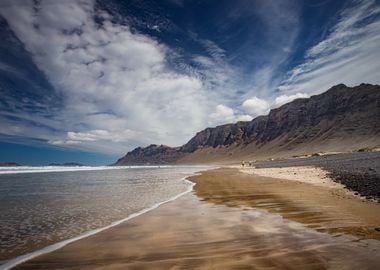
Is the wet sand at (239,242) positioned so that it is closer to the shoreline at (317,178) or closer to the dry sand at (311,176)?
the shoreline at (317,178)

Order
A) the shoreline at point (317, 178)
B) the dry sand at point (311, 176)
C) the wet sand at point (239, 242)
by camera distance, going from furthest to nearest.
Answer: the dry sand at point (311, 176), the shoreline at point (317, 178), the wet sand at point (239, 242)

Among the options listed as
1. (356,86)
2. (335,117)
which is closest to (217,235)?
(335,117)

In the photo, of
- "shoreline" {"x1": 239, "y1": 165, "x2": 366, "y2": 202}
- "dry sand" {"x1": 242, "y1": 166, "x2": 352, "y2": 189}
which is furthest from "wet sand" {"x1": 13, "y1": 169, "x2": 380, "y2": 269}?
"dry sand" {"x1": 242, "y1": 166, "x2": 352, "y2": 189}

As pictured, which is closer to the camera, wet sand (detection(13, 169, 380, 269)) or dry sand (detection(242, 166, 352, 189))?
wet sand (detection(13, 169, 380, 269))

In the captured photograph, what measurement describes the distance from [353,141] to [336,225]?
16364 centimetres

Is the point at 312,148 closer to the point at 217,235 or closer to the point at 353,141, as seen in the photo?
the point at 353,141

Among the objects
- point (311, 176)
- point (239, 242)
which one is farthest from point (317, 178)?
point (239, 242)

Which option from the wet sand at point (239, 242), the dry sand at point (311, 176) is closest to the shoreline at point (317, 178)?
the dry sand at point (311, 176)

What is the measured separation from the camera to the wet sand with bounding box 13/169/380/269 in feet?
16.4

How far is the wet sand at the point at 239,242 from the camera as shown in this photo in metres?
5.01

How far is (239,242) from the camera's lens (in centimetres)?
634

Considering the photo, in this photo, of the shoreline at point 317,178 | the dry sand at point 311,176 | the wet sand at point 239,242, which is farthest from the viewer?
the dry sand at point 311,176

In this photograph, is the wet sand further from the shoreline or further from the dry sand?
the dry sand

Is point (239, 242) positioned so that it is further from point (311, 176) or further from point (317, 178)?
point (311, 176)
